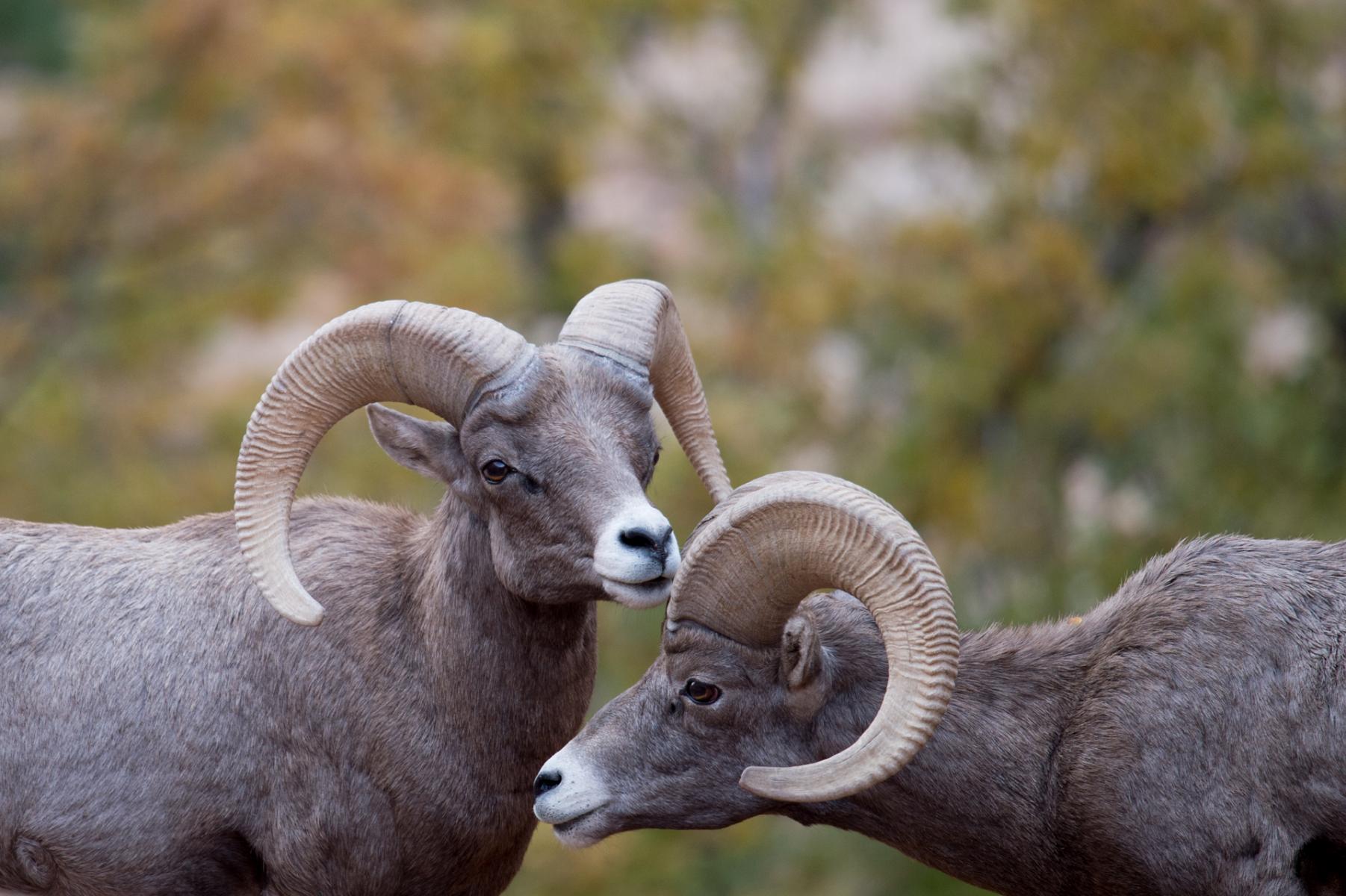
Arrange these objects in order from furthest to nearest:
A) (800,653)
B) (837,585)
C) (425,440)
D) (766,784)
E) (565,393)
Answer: (425,440) → (565,393) → (800,653) → (837,585) → (766,784)

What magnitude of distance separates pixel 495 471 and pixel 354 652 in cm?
92

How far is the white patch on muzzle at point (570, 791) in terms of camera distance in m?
5.93

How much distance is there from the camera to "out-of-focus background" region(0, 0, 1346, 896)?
18.2 metres

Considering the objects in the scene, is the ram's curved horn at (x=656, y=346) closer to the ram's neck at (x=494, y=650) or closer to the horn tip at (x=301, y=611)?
the ram's neck at (x=494, y=650)

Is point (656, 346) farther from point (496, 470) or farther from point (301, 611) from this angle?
point (301, 611)

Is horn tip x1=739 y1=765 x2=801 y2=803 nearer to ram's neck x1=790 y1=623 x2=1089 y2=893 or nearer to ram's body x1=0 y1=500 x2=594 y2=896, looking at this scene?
ram's neck x1=790 y1=623 x2=1089 y2=893

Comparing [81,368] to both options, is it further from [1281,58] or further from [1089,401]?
[1281,58]

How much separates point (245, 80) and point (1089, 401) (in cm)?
1030

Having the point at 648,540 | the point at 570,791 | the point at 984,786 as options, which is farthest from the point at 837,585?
the point at 570,791

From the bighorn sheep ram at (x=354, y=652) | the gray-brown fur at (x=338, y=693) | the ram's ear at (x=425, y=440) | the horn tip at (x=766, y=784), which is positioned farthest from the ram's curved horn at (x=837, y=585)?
the ram's ear at (x=425, y=440)

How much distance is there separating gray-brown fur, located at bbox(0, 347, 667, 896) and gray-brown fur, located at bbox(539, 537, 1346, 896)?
441 mm

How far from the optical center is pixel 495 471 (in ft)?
19.9

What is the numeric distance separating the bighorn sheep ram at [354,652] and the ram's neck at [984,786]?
113 cm

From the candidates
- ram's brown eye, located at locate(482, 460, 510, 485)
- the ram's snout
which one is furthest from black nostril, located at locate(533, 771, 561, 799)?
ram's brown eye, located at locate(482, 460, 510, 485)
